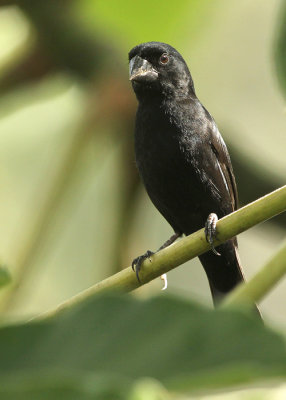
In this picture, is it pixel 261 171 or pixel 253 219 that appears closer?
pixel 253 219

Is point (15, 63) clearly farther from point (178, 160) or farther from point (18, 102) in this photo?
point (178, 160)

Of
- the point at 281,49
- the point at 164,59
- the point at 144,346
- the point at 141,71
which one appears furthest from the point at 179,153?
the point at 144,346

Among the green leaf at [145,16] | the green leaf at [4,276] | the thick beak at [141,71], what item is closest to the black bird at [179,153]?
the thick beak at [141,71]

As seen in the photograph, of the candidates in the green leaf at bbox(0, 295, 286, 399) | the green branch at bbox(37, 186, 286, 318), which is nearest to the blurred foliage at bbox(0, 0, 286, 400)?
the green leaf at bbox(0, 295, 286, 399)

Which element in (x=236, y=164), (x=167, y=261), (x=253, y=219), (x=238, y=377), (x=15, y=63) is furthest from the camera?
(x=236, y=164)

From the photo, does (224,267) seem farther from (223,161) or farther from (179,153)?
(179,153)

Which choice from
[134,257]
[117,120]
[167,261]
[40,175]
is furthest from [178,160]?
[167,261]

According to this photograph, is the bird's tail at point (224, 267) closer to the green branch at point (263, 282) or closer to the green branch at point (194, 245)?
the green branch at point (194, 245)

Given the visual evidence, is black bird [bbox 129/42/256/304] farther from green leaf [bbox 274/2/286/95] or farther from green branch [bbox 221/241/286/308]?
green branch [bbox 221/241/286/308]

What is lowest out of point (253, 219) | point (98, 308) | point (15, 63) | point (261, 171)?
point (98, 308)
